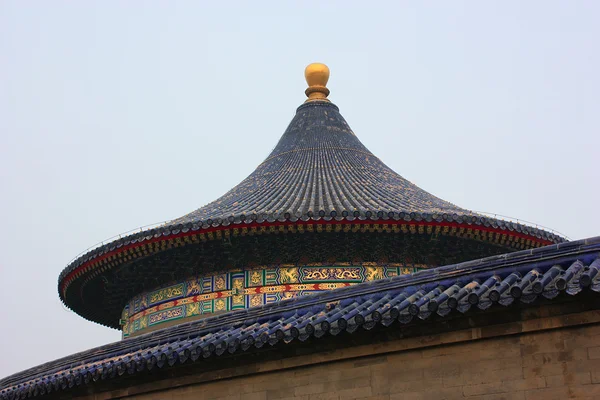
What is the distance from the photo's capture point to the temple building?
861cm

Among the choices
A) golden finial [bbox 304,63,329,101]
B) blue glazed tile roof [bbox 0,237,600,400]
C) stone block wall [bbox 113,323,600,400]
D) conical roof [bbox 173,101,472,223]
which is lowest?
stone block wall [bbox 113,323,600,400]

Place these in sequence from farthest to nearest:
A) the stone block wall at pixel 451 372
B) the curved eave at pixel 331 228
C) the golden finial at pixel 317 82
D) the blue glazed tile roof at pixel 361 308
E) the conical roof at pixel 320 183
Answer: the golden finial at pixel 317 82 < the conical roof at pixel 320 183 < the curved eave at pixel 331 228 < the blue glazed tile roof at pixel 361 308 < the stone block wall at pixel 451 372

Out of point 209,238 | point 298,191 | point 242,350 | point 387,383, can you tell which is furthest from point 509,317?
point 298,191

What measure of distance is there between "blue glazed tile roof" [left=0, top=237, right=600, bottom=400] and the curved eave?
3.45 meters

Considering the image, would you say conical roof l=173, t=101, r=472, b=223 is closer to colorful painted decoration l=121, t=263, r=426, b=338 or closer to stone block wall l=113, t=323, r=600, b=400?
colorful painted decoration l=121, t=263, r=426, b=338

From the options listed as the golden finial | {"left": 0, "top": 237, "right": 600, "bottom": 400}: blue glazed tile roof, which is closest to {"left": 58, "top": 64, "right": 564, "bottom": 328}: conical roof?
the golden finial

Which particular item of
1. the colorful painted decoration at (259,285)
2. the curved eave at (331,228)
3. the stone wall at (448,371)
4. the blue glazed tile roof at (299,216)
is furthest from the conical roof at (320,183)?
the stone wall at (448,371)

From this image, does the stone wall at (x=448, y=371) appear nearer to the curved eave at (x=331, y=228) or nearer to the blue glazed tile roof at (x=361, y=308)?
the blue glazed tile roof at (x=361, y=308)

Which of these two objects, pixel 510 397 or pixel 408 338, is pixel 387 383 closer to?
pixel 408 338

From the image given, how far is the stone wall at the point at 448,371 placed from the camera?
8359mm

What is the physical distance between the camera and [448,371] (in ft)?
29.7

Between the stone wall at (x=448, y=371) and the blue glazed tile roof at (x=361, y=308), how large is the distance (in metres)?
0.40

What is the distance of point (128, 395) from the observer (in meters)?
11.5

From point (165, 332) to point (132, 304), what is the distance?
20.0ft
